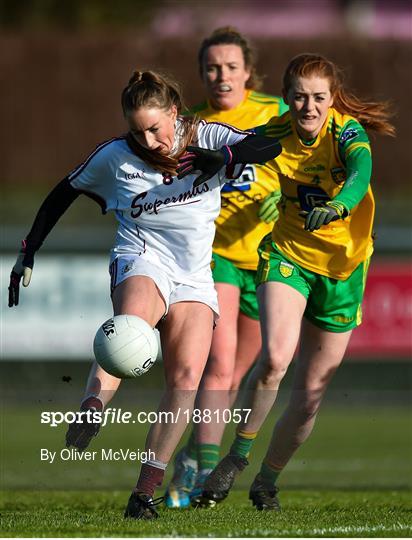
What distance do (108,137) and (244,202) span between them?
513 inches

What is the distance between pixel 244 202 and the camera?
28.1ft

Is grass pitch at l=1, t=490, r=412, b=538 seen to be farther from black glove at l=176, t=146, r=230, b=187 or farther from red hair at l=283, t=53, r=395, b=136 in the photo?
red hair at l=283, t=53, r=395, b=136

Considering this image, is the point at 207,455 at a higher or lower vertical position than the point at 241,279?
lower

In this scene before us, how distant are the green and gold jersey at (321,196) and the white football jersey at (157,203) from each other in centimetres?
51

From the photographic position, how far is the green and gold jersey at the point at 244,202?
8547 mm

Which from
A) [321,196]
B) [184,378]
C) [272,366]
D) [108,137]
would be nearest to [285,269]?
[321,196]

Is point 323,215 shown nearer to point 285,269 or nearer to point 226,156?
point 226,156

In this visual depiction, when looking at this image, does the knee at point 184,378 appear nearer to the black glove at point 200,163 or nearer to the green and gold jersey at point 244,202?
the black glove at point 200,163

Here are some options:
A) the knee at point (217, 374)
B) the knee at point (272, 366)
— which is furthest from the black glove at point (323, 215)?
the knee at point (217, 374)

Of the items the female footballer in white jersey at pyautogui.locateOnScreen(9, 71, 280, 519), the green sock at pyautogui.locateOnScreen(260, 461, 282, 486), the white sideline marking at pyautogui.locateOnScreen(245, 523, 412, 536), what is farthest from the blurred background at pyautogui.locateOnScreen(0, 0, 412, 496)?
the female footballer in white jersey at pyautogui.locateOnScreen(9, 71, 280, 519)

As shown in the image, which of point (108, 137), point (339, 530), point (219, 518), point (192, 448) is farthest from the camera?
point (108, 137)

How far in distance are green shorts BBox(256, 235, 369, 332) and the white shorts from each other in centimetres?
60

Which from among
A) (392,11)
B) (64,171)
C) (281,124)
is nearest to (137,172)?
(281,124)

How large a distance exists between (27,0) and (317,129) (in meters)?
18.5
